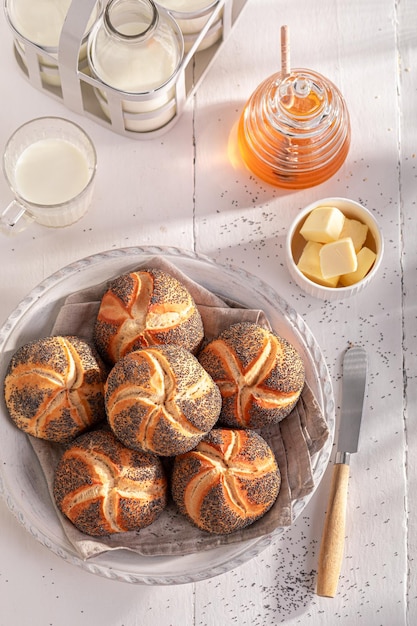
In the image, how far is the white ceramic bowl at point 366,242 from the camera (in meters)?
1.69

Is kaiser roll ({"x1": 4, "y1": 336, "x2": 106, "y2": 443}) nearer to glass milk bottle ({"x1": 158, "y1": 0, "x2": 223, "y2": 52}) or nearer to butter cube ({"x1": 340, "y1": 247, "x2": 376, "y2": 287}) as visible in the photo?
butter cube ({"x1": 340, "y1": 247, "x2": 376, "y2": 287})

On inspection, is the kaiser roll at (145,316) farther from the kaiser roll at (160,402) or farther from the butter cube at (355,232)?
the butter cube at (355,232)

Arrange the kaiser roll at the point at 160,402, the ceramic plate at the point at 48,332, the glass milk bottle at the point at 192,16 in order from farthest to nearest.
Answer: the glass milk bottle at the point at 192,16 < the ceramic plate at the point at 48,332 < the kaiser roll at the point at 160,402

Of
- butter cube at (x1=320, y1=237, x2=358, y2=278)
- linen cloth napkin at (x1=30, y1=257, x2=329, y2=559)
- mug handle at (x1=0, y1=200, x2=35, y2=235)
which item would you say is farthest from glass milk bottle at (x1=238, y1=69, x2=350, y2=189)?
mug handle at (x1=0, y1=200, x2=35, y2=235)

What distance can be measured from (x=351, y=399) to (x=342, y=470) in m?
0.14

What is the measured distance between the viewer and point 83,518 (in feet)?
4.81

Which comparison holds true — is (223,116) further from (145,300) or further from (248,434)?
(248,434)

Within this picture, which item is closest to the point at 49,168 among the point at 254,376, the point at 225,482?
the point at 254,376

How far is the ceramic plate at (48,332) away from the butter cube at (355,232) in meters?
0.22

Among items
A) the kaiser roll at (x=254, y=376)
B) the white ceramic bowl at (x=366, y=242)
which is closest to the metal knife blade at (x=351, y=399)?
the white ceramic bowl at (x=366, y=242)

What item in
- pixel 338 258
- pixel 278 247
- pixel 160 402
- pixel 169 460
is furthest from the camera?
pixel 278 247

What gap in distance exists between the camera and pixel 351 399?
1.73 metres

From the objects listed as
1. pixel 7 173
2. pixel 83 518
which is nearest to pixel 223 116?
pixel 7 173

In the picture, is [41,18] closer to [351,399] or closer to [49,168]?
[49,168]
